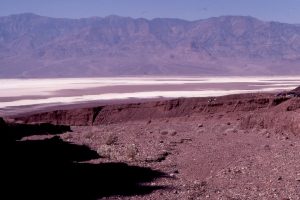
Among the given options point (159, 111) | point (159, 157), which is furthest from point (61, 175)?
point (159, 111)

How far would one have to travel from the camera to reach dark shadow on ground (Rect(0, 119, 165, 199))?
11.6 meters

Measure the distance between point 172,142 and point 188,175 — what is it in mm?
7045

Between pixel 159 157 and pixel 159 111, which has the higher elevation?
pixel 159 111

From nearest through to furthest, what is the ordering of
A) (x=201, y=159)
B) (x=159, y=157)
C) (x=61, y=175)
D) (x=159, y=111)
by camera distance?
1. (x=61, y=175)
2. (x=201, y=159)
3. (x=159, y=157)
4. (x=159, y=111)

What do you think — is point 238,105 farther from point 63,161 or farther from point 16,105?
point 16,105

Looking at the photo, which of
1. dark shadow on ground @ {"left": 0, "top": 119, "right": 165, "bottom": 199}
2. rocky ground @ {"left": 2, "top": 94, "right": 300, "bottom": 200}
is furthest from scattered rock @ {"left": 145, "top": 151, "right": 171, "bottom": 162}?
dark shadow on ground @ {"left": 0, "top": 119, "right": 165, "bottom": 199}

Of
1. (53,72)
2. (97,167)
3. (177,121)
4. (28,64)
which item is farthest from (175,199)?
(28,64)

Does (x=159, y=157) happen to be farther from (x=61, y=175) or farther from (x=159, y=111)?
(x=159, y=111)

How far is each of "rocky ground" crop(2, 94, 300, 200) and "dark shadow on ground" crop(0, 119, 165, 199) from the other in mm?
45

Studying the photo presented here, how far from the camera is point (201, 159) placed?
16078 mm

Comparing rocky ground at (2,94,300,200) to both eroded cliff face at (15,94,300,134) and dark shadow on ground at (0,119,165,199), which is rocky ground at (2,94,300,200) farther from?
eroded cliff face at (15,94,300,134)

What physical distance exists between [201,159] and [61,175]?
A: 454cm

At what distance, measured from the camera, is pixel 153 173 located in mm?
13945

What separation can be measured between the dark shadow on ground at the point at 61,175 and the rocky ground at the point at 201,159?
0.04m
